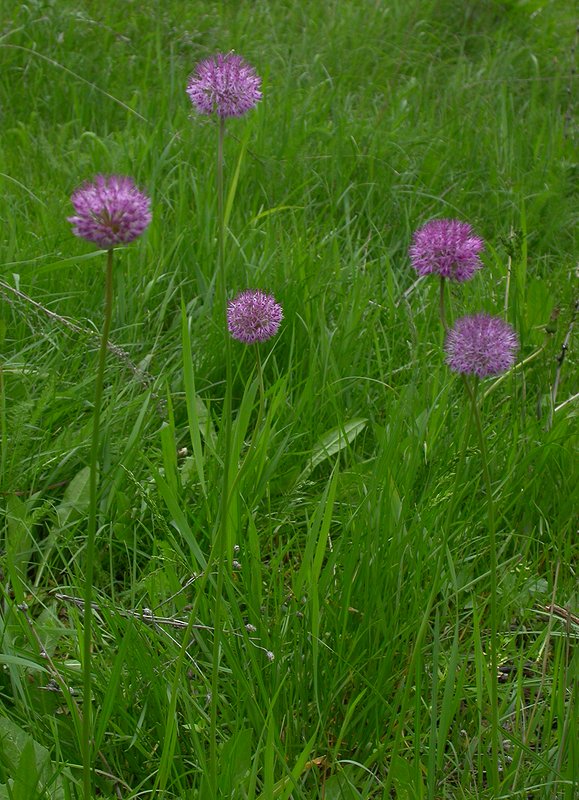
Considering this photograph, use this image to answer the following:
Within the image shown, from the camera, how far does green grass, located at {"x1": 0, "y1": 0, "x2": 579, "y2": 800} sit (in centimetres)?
145

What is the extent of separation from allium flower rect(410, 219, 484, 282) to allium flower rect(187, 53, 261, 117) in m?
0.33

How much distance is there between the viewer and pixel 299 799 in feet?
4.42

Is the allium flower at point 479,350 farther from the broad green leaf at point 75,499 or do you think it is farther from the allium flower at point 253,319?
the broad green leaf at point 75,499

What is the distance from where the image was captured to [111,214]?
95 cm

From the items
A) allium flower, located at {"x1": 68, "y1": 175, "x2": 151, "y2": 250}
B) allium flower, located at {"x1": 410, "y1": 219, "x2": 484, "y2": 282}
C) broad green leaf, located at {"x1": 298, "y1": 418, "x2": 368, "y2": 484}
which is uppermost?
allium flower, located at {"x1": 68, "y1": 175, "x2": 151, "y2": 250}

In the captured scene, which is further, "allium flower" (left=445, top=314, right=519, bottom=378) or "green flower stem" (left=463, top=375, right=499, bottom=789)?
"allium flower" (left=445, top=314, right=519, bottom=378)

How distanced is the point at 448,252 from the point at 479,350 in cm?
17

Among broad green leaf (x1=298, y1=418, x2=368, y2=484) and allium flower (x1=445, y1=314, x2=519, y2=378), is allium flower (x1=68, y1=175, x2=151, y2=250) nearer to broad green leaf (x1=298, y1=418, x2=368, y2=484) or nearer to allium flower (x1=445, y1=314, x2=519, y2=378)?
allium flower (x1=445, y1=314, x2=519, y2=378)

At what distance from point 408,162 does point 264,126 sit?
56 cm

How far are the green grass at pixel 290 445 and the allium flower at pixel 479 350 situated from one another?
15 cm

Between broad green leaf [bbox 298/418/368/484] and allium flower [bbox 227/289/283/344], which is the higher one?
allium flower [bbox 227/289/283/344]

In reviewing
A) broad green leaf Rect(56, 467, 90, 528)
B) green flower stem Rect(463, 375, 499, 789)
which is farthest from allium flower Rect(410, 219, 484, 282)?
broad green leaf Rect(56, 467, 90, 528)

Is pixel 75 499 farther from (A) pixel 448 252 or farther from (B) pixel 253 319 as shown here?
(A) pixel 448 252

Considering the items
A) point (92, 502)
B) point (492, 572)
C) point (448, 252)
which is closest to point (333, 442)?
point (448, 252)
